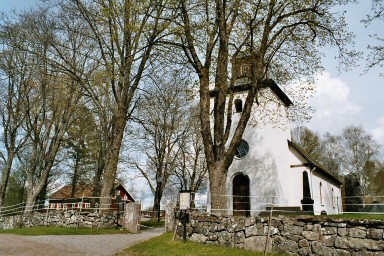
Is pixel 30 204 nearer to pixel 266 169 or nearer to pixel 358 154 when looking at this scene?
pixel 266 169

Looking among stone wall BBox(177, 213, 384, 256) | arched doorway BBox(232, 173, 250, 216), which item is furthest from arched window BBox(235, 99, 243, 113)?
stone wall BBox(177, 213, 384, 256)

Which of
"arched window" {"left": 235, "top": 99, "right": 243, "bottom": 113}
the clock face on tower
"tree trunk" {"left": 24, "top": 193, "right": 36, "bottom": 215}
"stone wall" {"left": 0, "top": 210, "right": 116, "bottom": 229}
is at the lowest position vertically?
"stone wall" {"left": 0, "top": 210, "right": 116, "bottom": 229}

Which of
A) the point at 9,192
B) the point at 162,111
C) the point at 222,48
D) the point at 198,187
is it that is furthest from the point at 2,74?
the point at 9,192

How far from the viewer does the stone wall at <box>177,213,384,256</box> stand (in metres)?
7.37

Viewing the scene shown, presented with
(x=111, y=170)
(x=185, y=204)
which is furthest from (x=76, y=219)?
(x=185, y=204)

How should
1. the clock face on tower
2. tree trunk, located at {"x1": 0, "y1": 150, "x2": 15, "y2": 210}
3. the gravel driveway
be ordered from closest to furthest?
the gravel driveway
the clock face on tower
tree trunk, located at {"x1": 0, "y1": 150, "x2": 15, "y2": 210}

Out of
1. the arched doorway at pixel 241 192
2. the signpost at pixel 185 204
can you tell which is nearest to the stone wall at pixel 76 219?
the signpost at pixel 185 204

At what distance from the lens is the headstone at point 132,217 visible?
14.5 m

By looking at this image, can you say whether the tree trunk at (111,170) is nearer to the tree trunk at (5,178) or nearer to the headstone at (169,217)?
the headstone at (169,217)

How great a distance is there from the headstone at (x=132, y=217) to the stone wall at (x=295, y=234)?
14.9ft

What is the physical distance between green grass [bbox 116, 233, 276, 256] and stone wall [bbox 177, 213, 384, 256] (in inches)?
14.8

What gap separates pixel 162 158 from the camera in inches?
1085

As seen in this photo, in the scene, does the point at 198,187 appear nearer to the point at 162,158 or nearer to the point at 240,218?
the point at 162,158

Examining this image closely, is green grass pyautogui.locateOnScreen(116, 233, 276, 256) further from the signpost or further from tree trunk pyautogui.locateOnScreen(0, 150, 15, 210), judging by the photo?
tree trunk pyautogui.locateOnScreen(0, 150, 15, 210)
